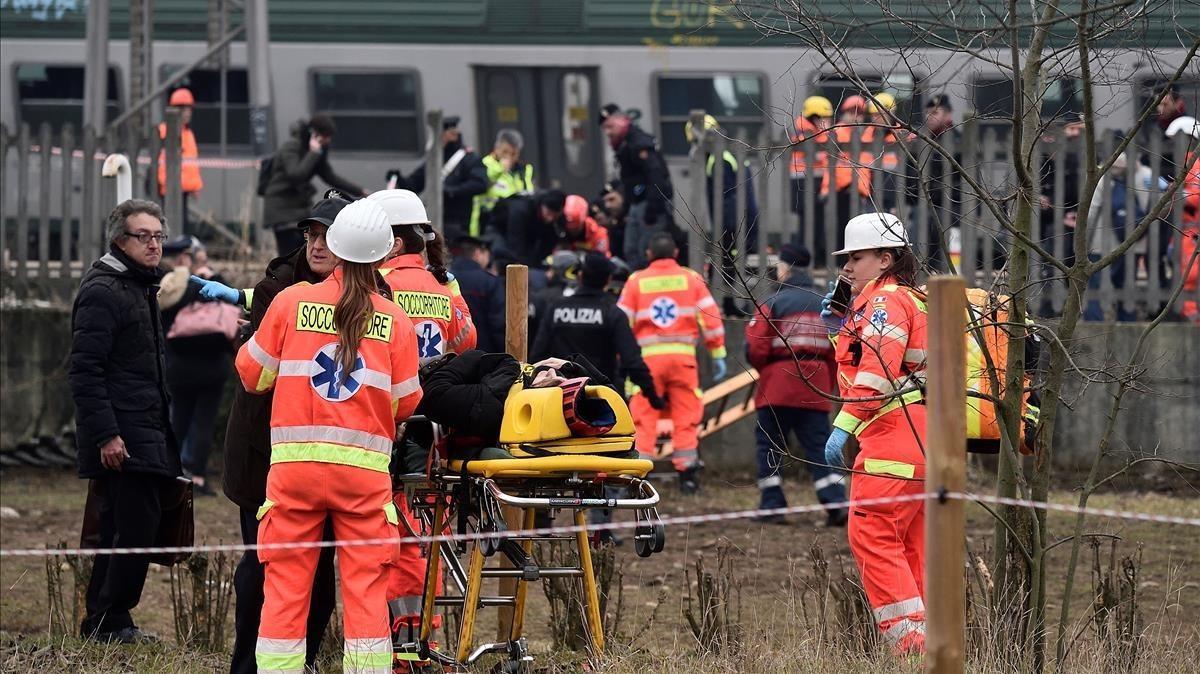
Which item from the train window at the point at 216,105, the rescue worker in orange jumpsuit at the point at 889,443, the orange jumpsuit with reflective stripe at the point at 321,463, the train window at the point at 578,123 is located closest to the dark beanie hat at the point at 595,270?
the rescue worker in orange jumpsuit at the point at 889,443

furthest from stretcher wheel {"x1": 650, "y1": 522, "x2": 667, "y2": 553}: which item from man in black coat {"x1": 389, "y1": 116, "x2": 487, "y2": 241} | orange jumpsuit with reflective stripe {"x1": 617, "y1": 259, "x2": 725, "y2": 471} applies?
man in black coat {"x1": 389, "y1": 116, "x2": 487, "y2": 241}

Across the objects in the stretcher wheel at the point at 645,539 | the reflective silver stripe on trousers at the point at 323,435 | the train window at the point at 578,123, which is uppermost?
the train window at the point at 578,123

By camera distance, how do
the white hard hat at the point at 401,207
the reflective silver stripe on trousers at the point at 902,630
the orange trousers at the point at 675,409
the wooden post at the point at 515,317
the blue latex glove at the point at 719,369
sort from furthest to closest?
the blue latex glove at the point at 719,369 → the orange trousers at the point at 675,409 → the wooden post at the point at 515,317 → the white hard hat at the point at 401,207 → the reflective silver stripe on trousers at the point at 902,630

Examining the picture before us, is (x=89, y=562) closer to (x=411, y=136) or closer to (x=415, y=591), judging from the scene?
(x=415, y=591)

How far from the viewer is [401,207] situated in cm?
689

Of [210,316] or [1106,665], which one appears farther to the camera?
[210,316]

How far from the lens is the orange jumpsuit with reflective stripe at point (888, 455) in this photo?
6.44 m

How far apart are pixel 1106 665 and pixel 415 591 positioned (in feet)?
8.45

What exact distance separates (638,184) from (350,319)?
28.7 feet

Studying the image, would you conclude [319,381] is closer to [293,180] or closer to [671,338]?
[671,338]

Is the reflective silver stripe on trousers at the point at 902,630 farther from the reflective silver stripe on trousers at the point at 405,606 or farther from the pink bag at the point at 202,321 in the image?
the pink bag at the point at 202,321

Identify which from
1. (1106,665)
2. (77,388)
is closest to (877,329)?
(1106,665)

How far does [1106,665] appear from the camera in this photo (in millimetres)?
5844

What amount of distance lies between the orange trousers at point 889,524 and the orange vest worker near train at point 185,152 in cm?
820
